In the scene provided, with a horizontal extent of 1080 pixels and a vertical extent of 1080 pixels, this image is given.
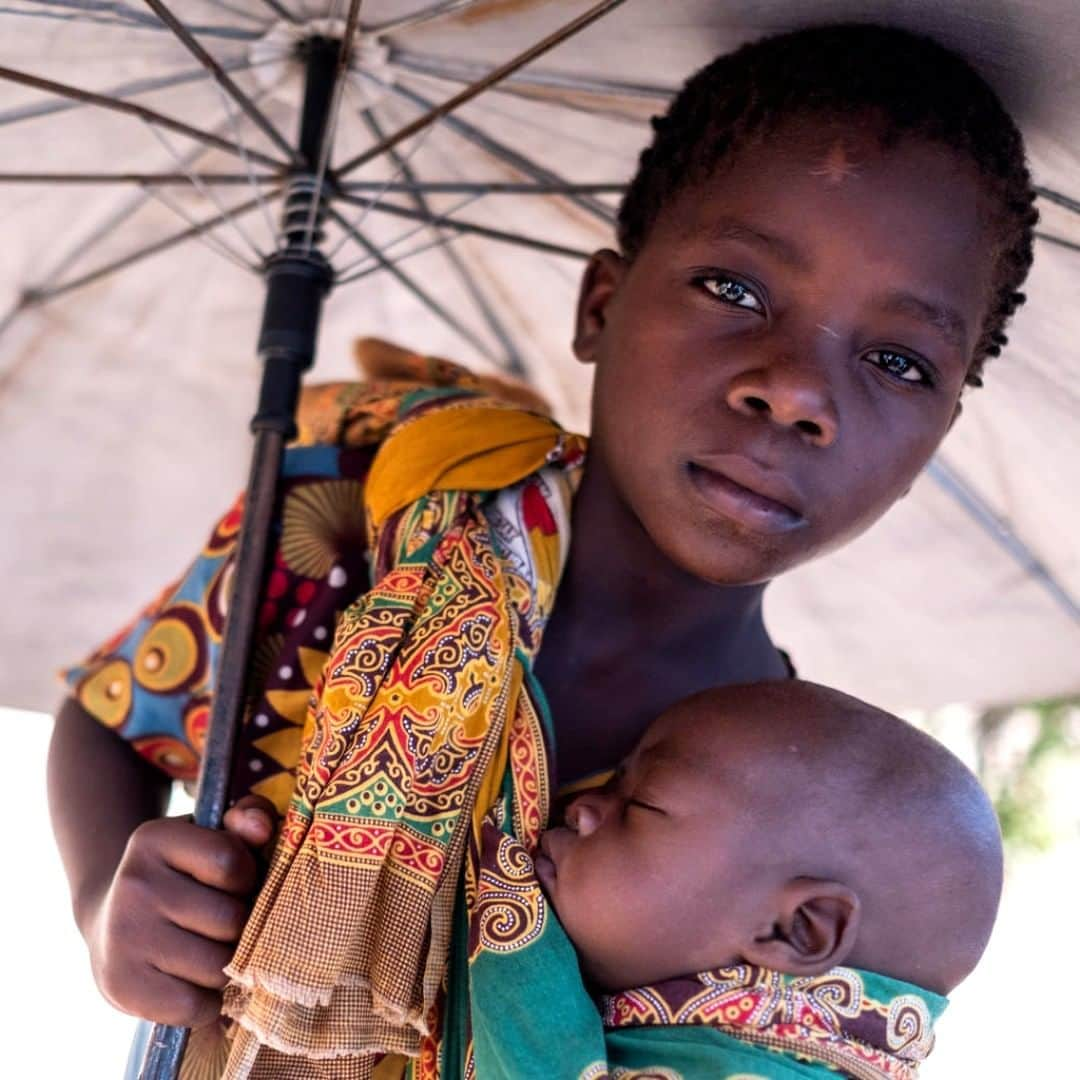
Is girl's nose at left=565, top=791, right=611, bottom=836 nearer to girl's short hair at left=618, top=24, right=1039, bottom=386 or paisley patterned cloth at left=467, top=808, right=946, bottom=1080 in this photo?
paisley patterned cloth at left=467, top=808, right=946, bottom=1080

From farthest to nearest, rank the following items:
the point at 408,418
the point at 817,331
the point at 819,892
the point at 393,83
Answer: the point at 393,83, the point at 408,418, the point at 817,331, the point at 819,892

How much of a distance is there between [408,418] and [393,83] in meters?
0.55

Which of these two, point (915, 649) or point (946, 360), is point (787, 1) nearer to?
point (946, 360)

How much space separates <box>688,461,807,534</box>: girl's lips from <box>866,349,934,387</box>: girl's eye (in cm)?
21

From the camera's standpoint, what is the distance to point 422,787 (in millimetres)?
1531

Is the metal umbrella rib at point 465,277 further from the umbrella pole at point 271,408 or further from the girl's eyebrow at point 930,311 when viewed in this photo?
the girl's eyebrow at point 930,311

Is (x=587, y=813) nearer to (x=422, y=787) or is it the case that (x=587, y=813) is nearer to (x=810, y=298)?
(x=422, y=787)

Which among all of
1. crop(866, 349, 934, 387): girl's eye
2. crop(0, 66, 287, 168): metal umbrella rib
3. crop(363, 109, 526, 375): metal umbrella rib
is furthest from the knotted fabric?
crop(363, 109, 526, 375): metal umbrella rib

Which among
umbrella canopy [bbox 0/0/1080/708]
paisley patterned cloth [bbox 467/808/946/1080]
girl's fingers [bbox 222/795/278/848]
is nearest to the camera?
paisley patterned cloth [bbox 467/808/946/1080]

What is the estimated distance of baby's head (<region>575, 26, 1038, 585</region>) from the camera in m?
1.60

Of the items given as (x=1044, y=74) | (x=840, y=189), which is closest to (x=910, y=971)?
(x=840, y=189)

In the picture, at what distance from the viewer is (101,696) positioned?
2.00m

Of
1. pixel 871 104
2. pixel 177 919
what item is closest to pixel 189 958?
pixel 177 919

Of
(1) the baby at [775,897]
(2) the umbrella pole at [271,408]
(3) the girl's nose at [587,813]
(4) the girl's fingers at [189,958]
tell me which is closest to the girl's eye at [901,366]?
(1) the baby at [775,897]
